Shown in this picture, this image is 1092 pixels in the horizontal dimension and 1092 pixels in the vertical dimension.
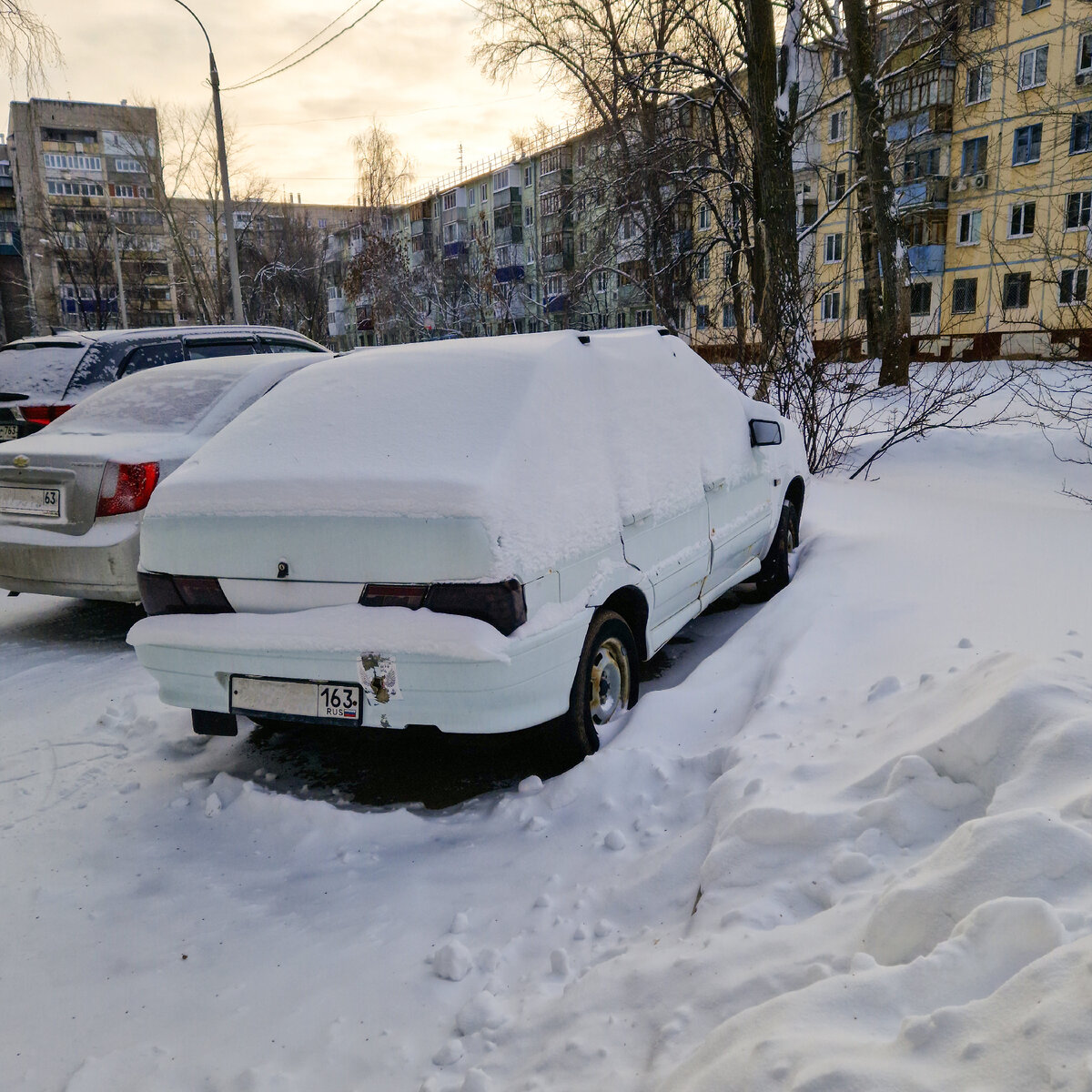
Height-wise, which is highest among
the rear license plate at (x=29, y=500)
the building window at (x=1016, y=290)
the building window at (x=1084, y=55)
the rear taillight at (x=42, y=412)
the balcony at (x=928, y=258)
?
the building window at (x=1084, y=55)

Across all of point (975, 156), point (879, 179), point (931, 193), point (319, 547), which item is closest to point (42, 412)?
point (319, 547)

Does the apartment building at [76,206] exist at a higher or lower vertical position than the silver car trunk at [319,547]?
higher

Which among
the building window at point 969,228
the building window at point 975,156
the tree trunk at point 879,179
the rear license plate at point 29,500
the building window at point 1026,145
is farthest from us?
the building window at point 969,228

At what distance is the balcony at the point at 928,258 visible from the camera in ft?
118

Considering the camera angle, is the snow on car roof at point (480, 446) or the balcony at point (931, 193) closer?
the snow on car roof at point (480, 446)

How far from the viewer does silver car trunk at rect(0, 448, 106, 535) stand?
5.07m

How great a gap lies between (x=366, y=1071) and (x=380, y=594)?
4.59 ft

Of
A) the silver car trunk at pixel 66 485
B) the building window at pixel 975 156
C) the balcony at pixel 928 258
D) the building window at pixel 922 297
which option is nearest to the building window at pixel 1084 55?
the building window at pixel 975 156

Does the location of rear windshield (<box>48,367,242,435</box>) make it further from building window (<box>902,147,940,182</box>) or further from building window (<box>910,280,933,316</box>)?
building window (<box>902,147,940,182</box>)

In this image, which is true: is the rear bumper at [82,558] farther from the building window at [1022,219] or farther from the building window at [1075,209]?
the building window at [1022,219]

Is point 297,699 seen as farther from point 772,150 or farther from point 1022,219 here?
point 1022,219

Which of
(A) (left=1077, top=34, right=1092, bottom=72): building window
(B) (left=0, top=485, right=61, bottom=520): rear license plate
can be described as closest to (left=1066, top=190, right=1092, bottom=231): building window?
(A) (left=1077, top=34, right=1092, bottom=72): building window

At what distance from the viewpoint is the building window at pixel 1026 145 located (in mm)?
31766

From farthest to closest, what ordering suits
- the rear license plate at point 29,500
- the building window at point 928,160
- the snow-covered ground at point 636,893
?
the building window at point 928,160
the rear license plate at point 29,500
the snow-covered ground at point 636,893
